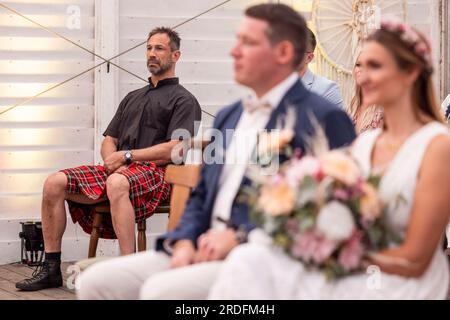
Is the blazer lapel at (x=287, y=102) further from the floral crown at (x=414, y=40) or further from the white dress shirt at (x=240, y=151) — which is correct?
the floral crown at (x=414, y=40)

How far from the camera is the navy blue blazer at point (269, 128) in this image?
2.63 metres

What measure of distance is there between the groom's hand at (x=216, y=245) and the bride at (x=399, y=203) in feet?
0.90

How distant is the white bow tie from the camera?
2.73m

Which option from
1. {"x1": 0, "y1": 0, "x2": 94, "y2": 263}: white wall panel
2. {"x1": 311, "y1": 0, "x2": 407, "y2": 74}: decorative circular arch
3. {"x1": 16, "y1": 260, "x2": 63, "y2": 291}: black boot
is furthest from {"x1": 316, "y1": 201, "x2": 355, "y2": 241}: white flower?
{"x1": 311, "y1": 0, "x2": 407, "y2": 74}: decorative circular arch

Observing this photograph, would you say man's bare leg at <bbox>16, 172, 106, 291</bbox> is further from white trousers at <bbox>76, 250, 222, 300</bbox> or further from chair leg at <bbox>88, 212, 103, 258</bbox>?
white trousers at <bbox>76, 250, 222, 300</bbox>

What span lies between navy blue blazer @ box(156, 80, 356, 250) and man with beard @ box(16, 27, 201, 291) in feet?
7.03

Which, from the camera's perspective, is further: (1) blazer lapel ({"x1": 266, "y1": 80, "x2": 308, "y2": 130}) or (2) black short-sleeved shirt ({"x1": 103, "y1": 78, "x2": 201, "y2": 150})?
(2) black short-sleeved shirt ({"x1": 103, "y1": 78, "x2": 201, "y2": 150})

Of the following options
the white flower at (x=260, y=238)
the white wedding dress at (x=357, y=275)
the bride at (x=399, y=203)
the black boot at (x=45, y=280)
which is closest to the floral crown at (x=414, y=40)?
the bride at (x=399, y=203)

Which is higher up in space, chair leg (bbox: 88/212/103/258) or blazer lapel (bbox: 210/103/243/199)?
blazer lapel (bbox: 210/103/243/199)

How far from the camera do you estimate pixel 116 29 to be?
20.5 ft
